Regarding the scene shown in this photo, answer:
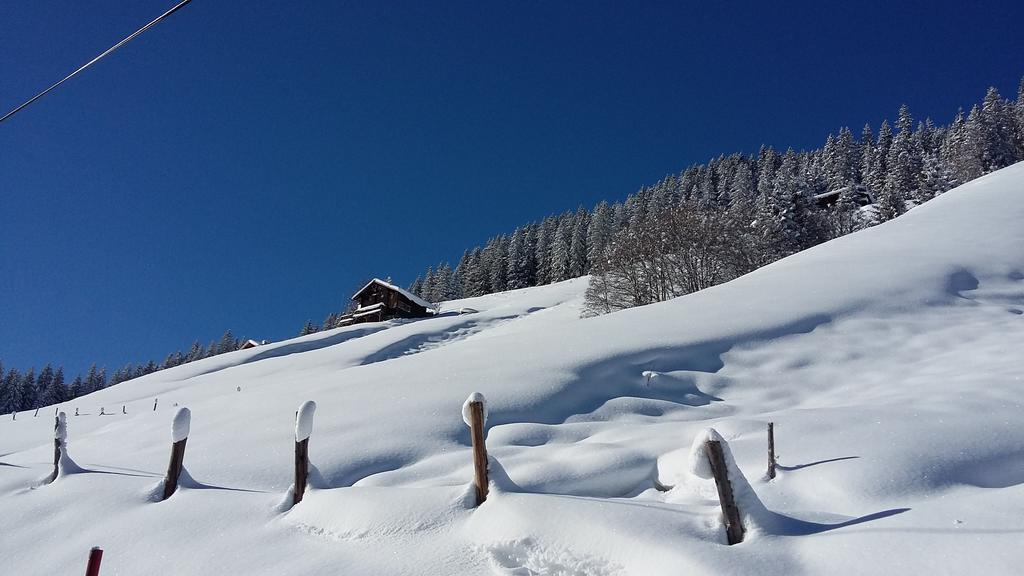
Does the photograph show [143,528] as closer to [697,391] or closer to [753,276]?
[697,391]

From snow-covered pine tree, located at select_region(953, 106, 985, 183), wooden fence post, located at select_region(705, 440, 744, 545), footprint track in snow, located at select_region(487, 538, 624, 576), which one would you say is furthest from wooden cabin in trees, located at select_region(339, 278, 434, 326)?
snow-covered pine tree, located at select_region(953, 106, 985, 183)

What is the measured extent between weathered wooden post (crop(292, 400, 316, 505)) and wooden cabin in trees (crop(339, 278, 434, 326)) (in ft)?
170

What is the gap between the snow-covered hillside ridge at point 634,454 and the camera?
4.04 metres

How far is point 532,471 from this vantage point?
6.82 metres

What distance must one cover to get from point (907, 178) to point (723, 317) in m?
64.4

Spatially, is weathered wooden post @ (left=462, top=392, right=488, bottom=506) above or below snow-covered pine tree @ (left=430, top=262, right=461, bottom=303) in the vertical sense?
below

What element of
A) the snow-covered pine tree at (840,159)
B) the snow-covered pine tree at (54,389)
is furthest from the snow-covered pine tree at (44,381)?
the snow-covered pine tree at (840,159)

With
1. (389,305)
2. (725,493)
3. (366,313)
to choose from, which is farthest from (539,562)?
(366,313)

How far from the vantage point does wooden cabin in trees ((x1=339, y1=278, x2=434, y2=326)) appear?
5756 cm

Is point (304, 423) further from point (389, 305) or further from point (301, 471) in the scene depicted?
point (389, 305)

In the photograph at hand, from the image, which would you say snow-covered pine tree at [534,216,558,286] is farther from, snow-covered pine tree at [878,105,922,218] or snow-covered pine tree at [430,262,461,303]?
snow-covered pine tree at [878,105,922,218]

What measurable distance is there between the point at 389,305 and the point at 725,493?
183 ft

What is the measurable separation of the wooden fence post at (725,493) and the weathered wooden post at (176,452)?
20.8 feet

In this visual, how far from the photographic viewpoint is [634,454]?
701 cm
